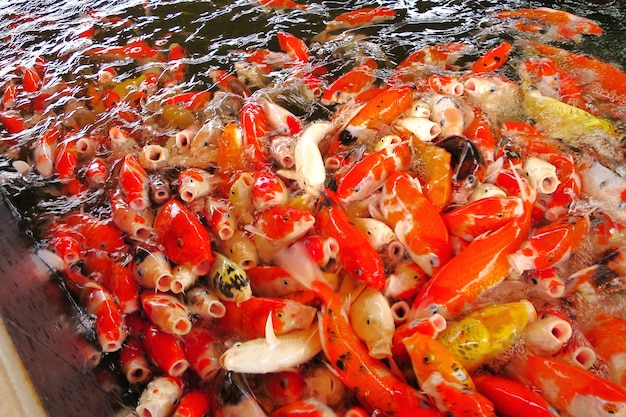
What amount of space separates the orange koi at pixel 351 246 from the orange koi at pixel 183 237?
544 millimetres

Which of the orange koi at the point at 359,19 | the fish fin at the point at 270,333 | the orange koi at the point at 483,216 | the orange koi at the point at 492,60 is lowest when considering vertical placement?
the fish fin at the point at 270,333

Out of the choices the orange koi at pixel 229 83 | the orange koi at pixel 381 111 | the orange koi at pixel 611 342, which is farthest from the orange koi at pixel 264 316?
the orange koi at pixel 229 83

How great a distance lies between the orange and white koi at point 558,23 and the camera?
3695 mm

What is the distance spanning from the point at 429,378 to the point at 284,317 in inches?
23.9

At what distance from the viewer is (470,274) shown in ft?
6.23

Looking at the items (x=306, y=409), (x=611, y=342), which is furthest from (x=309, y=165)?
(x=611, y=342)

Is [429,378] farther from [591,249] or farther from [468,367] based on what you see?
[591,249]

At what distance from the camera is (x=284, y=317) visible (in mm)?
1856

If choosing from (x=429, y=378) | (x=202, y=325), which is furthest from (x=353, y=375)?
(x=202, y=325)

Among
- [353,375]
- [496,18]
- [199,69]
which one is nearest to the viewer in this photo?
[353,375]

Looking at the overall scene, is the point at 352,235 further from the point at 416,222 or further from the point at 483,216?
the point at 483,216

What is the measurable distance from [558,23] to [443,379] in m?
3.48

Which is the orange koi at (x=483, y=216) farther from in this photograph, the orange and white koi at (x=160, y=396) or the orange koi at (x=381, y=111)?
the orange and white koi at (x=160, y=396)

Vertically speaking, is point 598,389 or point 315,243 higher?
point 315,243
